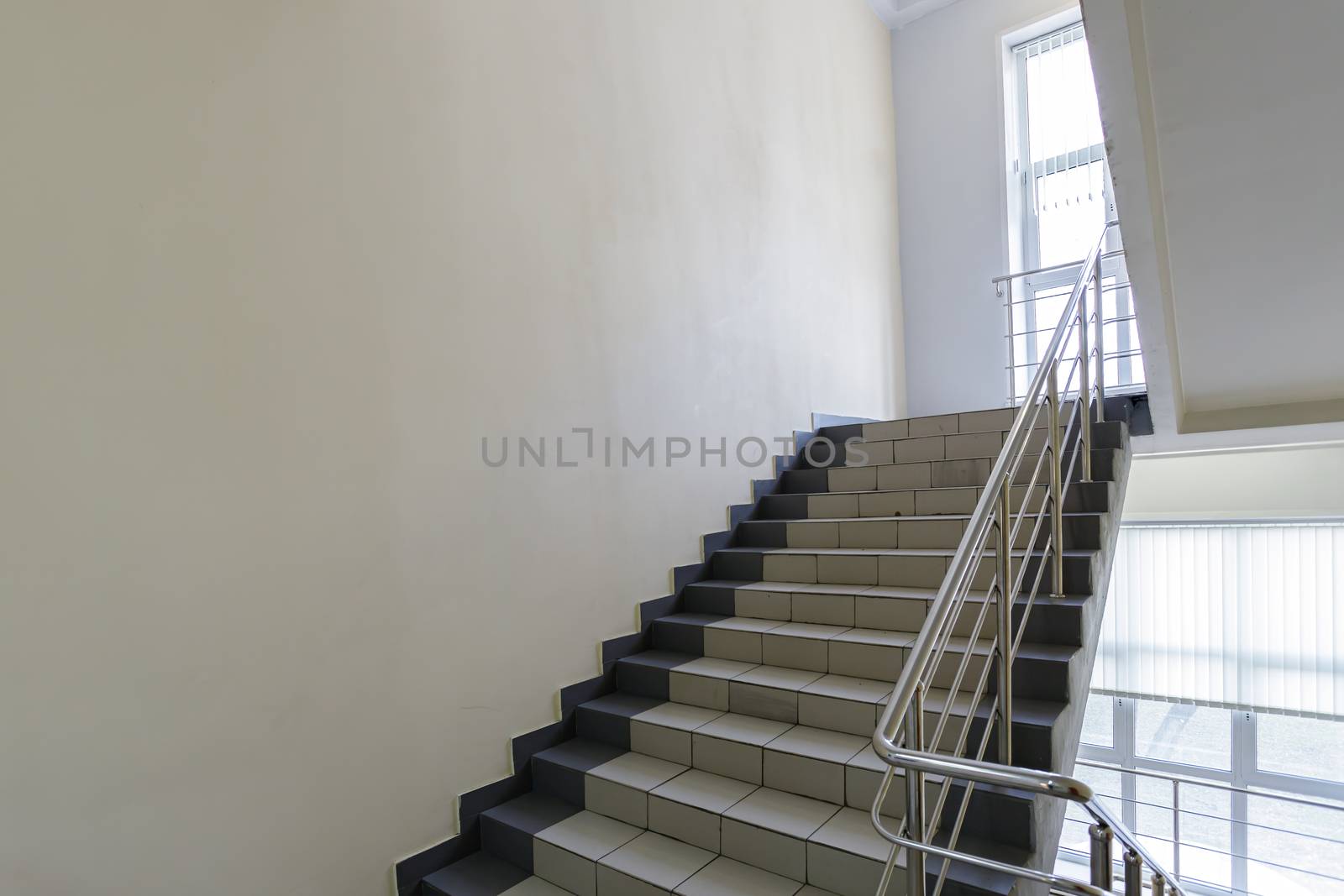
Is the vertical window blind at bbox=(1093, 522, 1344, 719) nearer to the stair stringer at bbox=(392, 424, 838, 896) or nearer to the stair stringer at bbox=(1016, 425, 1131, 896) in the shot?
the stair stringer at bbox=(1016, 425, 1131, 896)

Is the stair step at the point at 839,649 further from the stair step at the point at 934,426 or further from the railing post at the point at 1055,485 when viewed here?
the stair step at the point at 934,426

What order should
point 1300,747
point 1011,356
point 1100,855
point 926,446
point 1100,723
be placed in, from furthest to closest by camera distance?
point 1100,723 < point 1300,747 < point 1011,356 < point 926,446 < point 1100,855

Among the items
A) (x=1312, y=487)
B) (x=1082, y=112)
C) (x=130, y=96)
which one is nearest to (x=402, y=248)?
(x=130, y=96)

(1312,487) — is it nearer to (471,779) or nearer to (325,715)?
(471,779)

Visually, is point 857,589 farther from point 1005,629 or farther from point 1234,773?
point 1234,773

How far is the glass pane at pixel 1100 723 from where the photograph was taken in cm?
649

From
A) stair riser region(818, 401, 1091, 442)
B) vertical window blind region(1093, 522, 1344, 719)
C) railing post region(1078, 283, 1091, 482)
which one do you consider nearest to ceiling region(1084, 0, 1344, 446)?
railing post region(1078, 283, 1091, 482)

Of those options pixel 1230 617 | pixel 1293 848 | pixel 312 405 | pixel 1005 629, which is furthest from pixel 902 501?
pixel 1293 848

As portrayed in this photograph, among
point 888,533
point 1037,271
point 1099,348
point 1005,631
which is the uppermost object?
point 1037,271

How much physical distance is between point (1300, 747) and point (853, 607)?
17.1ft

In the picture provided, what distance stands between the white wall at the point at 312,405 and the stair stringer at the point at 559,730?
0.20ft

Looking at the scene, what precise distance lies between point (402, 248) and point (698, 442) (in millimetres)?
1871

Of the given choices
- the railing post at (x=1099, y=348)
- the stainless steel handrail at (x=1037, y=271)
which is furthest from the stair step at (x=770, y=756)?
the stainless steel handrail at (x=1037, y=271)

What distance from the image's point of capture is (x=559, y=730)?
3.06 meters
